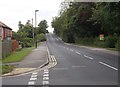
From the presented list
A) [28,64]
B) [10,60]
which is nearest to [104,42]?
[10,60]

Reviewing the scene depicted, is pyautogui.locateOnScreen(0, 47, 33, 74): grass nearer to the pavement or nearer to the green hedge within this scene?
the pavement

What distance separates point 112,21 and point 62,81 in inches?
1138

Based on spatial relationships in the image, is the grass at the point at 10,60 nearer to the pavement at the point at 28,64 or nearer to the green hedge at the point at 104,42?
the pavement at the point at 28,64

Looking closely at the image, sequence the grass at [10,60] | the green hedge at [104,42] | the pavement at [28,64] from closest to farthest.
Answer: the grass at [10,60] < the pavement at [28,64] < the green hedge at [104,42]

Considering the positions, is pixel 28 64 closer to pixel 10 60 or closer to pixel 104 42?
pixel 10 60

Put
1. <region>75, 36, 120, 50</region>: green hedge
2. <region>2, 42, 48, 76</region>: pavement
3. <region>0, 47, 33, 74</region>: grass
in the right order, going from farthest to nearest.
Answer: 1. <region>75, 36, 120, 50</region>: green hedge
2. <region>2, 42, 48, 76</region>: pavement
3. <region>0, 47, 33, 74</region>: grass

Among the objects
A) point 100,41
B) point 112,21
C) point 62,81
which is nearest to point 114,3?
point 112,21

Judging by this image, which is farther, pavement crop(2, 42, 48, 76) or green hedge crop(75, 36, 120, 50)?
green hedge crop(75, 36, 120, 50)

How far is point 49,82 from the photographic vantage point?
14.3 metres

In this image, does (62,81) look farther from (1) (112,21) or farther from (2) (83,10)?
(2) (83,10)

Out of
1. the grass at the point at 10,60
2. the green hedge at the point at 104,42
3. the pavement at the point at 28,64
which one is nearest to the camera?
the grass at the point at 10,60

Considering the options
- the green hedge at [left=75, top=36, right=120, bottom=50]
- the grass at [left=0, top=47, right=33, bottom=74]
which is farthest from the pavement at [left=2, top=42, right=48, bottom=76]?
the green hedge at [left=75, top=36, right=120, bottom=50]

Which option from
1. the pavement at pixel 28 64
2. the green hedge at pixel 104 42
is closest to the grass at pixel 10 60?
the pavement at pixel 28 64

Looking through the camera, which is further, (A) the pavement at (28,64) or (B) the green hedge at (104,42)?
(B) the green hedge at (104,42)
